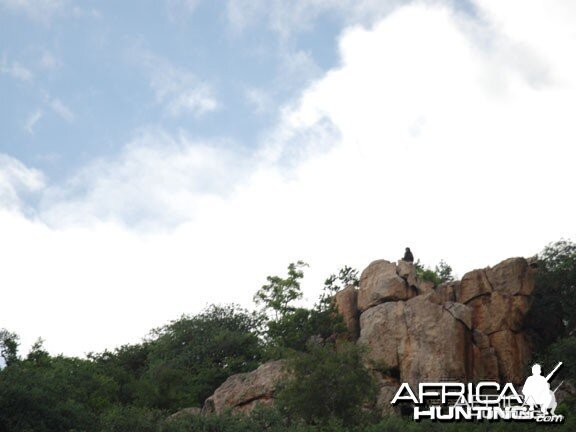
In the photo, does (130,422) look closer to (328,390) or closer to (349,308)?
(328,390)

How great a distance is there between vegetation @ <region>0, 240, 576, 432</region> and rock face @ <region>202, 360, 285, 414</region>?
69.2 inches

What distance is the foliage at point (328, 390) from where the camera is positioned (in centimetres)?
3619

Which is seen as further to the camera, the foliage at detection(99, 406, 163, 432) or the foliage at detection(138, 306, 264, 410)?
the foliage at detection(138, 306, 264, 410)

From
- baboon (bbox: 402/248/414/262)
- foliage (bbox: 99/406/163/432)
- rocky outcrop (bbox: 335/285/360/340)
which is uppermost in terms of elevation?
baboon (bbox: 402/248/414/262)

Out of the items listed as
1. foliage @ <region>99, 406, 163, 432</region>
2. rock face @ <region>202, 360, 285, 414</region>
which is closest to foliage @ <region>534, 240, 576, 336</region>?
rock face @ <region>202, 360, 285, 414</region>

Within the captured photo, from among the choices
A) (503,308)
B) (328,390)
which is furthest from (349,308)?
(328,390)

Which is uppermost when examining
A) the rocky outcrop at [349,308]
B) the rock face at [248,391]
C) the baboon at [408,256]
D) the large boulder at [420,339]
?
the baboon at [408,256]

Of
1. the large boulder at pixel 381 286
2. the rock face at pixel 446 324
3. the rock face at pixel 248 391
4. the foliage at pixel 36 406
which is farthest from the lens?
the large boulder at pixel 381 286

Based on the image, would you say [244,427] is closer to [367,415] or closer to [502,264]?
[367,415]

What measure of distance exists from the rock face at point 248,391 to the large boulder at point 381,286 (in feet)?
24.5

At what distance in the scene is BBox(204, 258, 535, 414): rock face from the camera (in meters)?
46.6

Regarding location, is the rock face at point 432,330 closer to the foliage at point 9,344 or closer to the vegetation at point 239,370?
the vegetation at point 239,370

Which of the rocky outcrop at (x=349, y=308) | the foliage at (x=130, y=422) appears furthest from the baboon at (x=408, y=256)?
the foliage at (x=130, y=422)

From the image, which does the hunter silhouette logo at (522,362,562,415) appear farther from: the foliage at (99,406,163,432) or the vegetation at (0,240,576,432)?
the foliage at (99,406,163,432)
